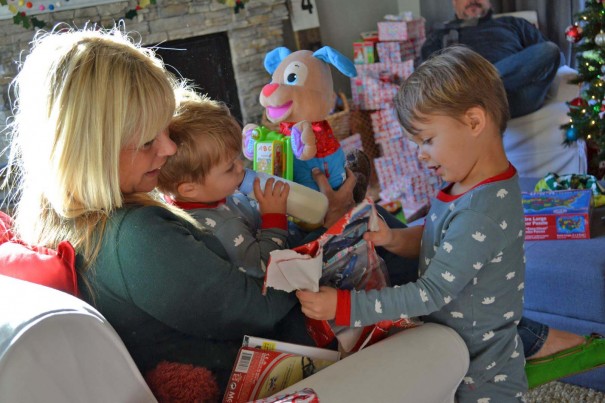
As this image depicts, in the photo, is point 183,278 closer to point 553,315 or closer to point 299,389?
point 299,389

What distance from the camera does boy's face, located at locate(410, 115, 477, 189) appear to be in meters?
1.30

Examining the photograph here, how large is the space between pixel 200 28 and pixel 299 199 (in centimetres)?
224

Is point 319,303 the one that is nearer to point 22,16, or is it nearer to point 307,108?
point 307,108

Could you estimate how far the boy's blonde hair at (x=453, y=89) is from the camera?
4.21 feet

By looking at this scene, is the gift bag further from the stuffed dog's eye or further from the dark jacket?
the dark jacket

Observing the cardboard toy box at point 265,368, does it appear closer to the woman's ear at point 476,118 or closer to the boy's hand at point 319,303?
the boy's hand at point 319,303

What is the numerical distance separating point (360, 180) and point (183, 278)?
31.9 inches

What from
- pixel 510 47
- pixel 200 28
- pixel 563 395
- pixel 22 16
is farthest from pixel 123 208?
pixel 510 47

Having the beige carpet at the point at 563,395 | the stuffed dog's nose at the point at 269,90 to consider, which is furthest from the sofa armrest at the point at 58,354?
the beige carpet at the point at 563,395

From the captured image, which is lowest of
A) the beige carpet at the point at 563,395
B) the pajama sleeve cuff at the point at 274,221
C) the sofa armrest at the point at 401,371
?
the beige carpet at the point at 563,395

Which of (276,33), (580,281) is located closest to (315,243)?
(580,281)

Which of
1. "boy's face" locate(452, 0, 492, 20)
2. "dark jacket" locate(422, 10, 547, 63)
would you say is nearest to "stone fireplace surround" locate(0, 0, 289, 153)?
"dark jacket" locate(422, 10, 547, 63)

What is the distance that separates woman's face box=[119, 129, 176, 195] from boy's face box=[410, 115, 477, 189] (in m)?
0.49

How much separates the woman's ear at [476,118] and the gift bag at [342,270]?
24cm
